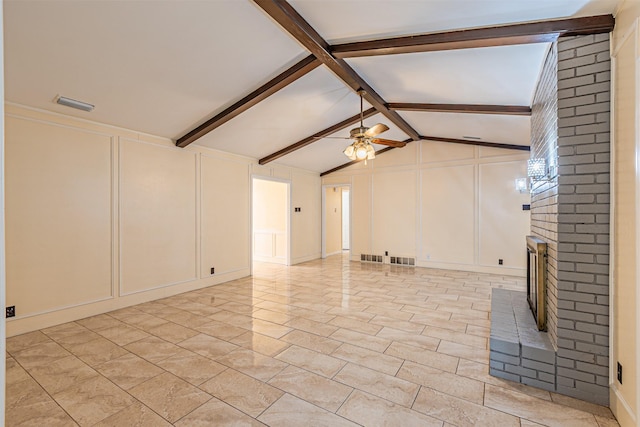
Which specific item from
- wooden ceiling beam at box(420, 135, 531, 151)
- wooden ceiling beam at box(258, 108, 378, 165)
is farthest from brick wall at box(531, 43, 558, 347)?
wooden ceiling beam at box(420, 135, 531, 151)

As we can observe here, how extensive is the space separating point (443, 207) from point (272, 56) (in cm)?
538

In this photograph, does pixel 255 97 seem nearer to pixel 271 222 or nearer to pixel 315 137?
pixel 315 137

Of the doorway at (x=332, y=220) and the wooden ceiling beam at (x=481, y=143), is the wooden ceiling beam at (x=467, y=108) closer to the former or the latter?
the wooden ceiling beam at (x=481, y=143)

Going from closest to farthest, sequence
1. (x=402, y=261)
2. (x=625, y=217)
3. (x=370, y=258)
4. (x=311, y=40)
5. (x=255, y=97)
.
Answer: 1. (x=625, y=217)
2. (x=311, y=40)
3. (x=255, y=97)
4. (x=402, y=261)
5. (x=370, y=258)

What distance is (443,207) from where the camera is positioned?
7.11 m

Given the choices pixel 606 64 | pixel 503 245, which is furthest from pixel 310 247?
pixel 606 64

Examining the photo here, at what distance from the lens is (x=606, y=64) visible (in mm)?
2168

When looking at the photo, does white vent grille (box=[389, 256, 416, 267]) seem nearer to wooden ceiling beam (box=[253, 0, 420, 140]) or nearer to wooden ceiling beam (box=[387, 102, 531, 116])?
wooden ceiling beam (box=[387, 102, 531, 116])

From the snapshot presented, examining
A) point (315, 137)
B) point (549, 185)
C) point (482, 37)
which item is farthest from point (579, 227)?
point (315, 137)

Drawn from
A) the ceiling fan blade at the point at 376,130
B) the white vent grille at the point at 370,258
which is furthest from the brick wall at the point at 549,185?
the white vent grille at the point at 370,258

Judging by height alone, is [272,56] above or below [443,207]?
above

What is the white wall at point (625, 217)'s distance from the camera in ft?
6.00

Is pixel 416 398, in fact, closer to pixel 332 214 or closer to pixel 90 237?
pixel 90 237

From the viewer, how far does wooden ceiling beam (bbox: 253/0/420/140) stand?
8.29 feet
